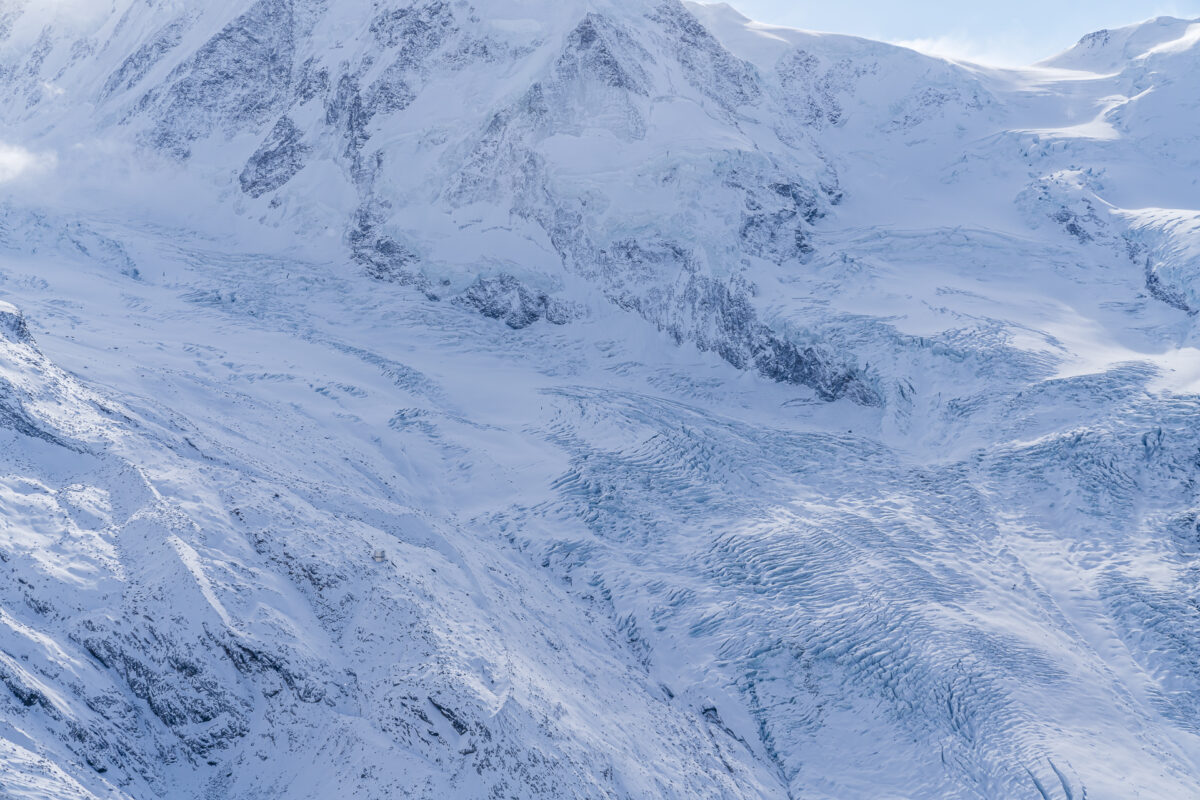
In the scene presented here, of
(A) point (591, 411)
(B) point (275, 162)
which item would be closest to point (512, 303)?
(A) point (591, 411)

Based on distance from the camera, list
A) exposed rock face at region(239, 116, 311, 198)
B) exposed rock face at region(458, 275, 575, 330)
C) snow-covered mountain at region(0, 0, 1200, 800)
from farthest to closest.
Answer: exposed rock face at region(239, 116, 311, 198) < exposed rock face at region(458, 275, 575, 330) < snow-covered mountain at region(0, 0, 1200, 800)

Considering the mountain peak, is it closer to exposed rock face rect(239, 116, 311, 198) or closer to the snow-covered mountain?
the snow-covered mountain

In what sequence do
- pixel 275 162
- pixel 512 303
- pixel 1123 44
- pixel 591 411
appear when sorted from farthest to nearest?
pixel 1123 44 < pixel 275 162 < pixel 512 303 < pixel 591 411

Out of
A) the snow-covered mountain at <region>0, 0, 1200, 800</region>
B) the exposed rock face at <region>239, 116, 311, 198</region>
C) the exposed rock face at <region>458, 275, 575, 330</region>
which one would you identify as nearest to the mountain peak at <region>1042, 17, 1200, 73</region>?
the snow-covered mountain at <region>0, 0, 1200, 800</region>

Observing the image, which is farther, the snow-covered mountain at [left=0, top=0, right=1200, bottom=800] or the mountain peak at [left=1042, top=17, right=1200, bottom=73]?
the mountain peak at [left=1042, top=17, right=1200, bottom=73]

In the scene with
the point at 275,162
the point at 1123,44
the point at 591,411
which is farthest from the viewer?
the point at 1123,44

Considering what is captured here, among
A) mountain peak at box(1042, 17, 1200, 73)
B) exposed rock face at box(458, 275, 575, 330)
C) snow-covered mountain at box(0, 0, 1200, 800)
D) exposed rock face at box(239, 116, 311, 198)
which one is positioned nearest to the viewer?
snow-covered mountain at box(0, 0, 1200, 800)

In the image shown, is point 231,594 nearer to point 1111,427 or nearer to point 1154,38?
point 1111,427

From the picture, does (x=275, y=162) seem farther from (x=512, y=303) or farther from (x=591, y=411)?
(x=591, y=411)
